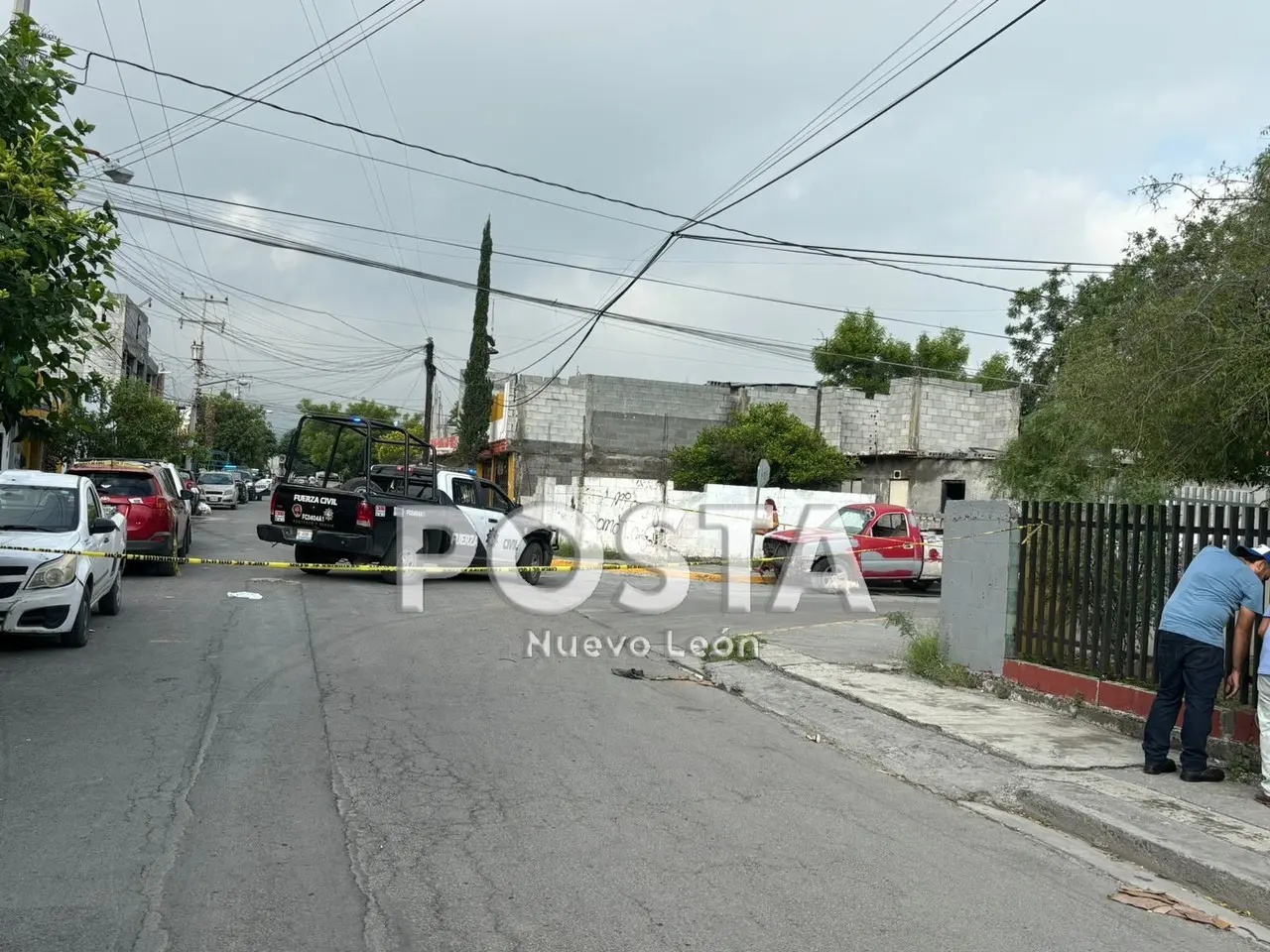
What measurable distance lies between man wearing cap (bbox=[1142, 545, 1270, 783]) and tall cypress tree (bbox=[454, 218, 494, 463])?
3644 centimetres

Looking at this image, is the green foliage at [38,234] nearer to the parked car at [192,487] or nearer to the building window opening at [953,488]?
the parked car at [192,487]

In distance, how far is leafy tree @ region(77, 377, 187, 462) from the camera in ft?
111

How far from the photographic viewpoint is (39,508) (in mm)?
11781

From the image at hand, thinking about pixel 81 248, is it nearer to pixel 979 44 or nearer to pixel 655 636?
pixel 655 636

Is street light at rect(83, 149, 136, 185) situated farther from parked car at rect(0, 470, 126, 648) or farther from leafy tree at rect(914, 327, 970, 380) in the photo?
leafy tree at rect(914, 327, 970, 380)

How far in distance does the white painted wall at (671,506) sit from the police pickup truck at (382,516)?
8199 millimetres

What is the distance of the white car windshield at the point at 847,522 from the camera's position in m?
22.7

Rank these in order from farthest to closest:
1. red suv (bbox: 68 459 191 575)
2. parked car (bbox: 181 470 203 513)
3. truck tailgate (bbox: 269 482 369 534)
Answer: parked car (bbox: 181 470 203 513), red suv (bbox: 68 459 191 575), truck tailgate (bbox: 269 482 369 534)

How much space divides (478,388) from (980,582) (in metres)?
33.4

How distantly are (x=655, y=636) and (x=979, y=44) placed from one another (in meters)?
8.12

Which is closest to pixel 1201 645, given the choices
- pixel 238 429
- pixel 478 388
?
pixel 478 388

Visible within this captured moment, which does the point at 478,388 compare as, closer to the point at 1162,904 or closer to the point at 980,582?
the point at 980,582

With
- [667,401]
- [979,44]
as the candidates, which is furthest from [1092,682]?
[667,401]

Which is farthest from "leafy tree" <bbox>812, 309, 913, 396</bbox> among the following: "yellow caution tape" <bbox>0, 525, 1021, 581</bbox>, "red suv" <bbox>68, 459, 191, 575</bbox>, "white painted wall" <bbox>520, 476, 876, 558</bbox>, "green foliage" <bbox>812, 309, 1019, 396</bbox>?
"red suv" <bbox>68, 459, 191, 575</bbox>
